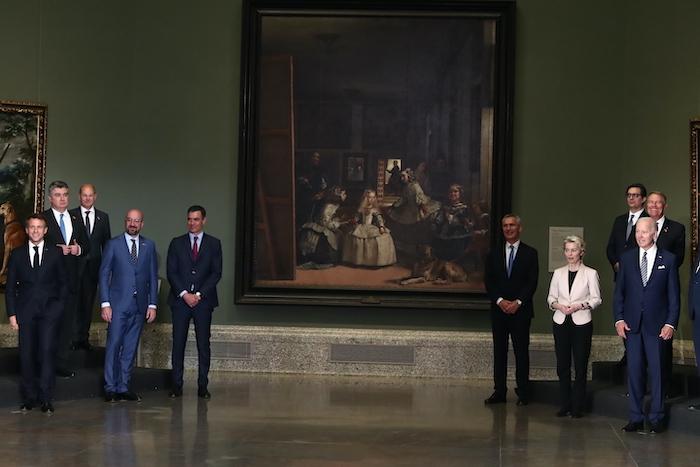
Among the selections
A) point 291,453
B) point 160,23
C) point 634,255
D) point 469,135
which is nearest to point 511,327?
point 634,255

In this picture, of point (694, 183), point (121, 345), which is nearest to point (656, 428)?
point (694, 183)

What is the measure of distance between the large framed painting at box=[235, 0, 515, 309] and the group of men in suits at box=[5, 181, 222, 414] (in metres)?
1.86

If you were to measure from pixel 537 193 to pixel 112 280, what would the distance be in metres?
5.34

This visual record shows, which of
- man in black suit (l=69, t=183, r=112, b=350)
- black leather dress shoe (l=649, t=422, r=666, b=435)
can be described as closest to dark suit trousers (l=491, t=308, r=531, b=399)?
black leather dress shoe (l=649, t=422, r=666, b=435)

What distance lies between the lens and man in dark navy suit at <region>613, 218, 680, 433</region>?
935 cm

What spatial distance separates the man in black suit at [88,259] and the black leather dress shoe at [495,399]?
14.5 ft

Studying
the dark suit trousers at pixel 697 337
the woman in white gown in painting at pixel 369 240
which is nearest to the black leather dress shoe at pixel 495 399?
the dark suit trousers at pixel 697 337

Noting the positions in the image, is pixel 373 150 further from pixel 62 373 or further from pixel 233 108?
pixel 62 373

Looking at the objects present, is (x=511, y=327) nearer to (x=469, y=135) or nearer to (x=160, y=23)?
(x=469, y=135)

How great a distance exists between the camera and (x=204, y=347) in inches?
444

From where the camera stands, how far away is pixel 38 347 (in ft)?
32.8

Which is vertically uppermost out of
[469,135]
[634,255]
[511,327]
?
[469,135]

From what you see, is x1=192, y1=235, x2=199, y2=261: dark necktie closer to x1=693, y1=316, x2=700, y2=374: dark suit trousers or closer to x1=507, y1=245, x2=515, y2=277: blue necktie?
x1=507, y1=245, x2=515, y2=277: blue necktie

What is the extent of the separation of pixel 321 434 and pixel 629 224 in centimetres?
421
